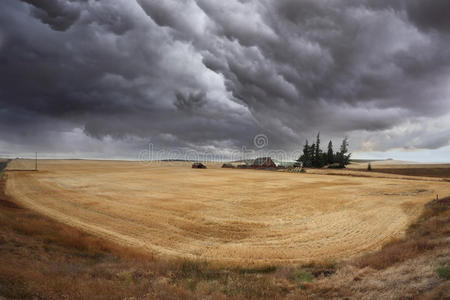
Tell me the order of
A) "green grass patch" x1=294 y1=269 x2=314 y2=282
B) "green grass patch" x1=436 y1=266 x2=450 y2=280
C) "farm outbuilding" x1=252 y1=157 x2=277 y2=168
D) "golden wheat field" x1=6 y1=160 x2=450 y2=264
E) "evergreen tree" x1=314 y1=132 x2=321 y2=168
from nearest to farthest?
"green grass patch" x1=436 y1=266 x2=450 y2=280 < "green grass patch" x1=294 y1=269 x2=314 y2=282 < "golden wheat field" x1=6 y1=160 x2=450 y2=264 < "farm outbuilding" x1=252 y1=157 x2=277 y2=168 < "evergreen tree" x1=314 y1=132 x2=321 y2=168

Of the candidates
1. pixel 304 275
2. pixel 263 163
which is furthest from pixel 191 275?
pixel 263 163

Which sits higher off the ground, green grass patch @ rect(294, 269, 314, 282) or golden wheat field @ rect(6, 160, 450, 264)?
green grass patch @ rect(294, 269, 314, 282)

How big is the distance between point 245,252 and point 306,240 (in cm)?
443

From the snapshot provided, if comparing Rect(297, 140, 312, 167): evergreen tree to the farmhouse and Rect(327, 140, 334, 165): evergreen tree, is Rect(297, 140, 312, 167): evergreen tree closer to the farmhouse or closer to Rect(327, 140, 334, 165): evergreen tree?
Rect(327, 140, 334, 165): evergreen tree

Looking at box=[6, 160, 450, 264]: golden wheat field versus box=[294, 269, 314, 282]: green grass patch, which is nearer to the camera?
box=[294, 269, 314, 282]: green grass patch

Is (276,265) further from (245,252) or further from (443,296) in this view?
(443,296)

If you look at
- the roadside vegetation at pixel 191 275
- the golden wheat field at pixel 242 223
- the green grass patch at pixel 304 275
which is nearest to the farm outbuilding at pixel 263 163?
the golden wheat field at pixel 242 223

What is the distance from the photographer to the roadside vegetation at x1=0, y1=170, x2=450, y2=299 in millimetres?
6985

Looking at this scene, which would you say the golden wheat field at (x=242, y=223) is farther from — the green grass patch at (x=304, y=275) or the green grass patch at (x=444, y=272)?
the green grass patch at (x=444, y=272)

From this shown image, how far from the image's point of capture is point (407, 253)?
414 inches

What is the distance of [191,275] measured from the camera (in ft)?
31.8

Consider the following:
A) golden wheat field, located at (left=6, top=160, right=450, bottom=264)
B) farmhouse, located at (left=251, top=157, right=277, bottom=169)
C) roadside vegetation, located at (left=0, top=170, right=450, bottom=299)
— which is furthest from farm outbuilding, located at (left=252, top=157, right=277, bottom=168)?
roadside vegetation, located at (left=0, top=170, right=450, bottom=299)

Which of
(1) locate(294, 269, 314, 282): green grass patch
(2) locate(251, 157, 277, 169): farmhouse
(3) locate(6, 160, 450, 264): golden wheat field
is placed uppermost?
(2) locate(251, 157, 277, 169): farmhouse

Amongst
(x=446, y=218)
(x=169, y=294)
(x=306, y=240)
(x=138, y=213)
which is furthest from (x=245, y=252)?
(x=446, y=218)
